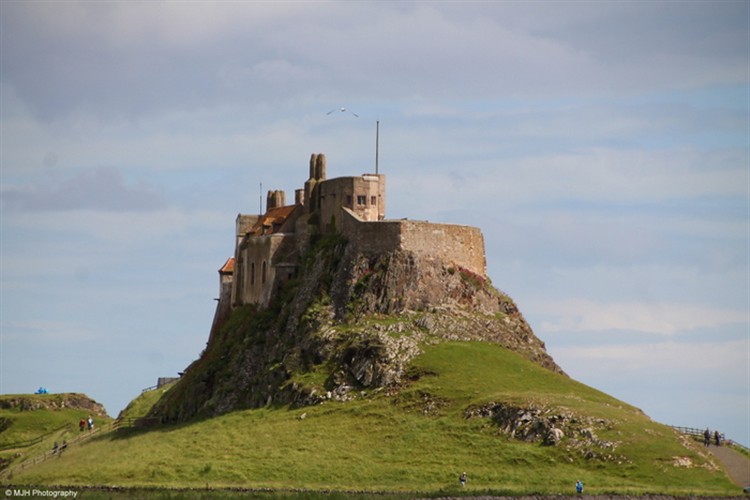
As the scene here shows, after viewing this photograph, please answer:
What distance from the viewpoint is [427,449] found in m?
133

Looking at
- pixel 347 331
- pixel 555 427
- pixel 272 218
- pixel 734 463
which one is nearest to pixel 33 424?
pixel 272 218

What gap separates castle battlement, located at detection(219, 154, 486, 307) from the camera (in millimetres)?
156375

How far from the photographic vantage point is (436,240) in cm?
15725

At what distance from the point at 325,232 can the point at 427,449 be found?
36.6 meters

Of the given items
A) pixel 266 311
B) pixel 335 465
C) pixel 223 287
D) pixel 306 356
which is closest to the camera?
pixel 335 465

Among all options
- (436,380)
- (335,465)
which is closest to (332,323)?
(436,380)

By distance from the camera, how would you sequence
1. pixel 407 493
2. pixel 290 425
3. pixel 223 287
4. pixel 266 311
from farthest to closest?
pixel 223 287
pixel 266 311
pixel 290 425
pixel 407 493

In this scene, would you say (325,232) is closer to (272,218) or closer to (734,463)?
(272,218)

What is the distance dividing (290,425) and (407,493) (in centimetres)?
2180

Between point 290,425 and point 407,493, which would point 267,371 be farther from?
point 407,493

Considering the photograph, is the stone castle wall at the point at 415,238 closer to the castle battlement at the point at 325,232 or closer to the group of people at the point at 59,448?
the castle battlement at the point at 325,232

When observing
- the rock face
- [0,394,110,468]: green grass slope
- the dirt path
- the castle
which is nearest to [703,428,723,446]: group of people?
the dirt path

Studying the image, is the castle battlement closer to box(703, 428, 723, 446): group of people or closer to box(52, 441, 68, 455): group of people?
box(52, 441, 68, 455): group of people

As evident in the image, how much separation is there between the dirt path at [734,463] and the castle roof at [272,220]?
53.2 m
